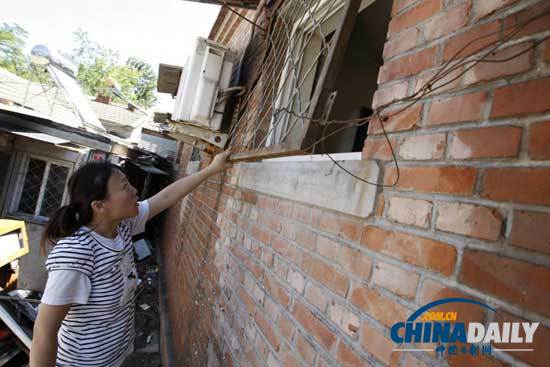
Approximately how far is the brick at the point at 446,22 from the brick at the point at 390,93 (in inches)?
6.0

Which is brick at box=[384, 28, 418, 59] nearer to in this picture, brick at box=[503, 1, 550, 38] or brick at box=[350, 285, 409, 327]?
brick at box=[503, 1, 550, 38]

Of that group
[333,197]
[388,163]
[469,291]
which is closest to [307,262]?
[333,197]

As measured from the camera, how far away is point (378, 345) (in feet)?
3.04

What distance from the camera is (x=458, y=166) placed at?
0.82 metres

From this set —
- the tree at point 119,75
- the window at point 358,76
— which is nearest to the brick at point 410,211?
the window at point 358,76

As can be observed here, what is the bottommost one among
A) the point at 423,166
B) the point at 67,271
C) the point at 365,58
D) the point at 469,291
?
the point at 67,271

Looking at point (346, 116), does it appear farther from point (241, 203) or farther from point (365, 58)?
point (241, 203)

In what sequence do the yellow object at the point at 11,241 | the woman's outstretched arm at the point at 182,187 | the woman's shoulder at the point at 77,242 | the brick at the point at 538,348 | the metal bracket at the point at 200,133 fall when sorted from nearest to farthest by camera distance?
the brick at the point at 538,348
the woman's shoulder at the point at 77,242
the woman's outstretched arm at the point at 182,187
the metal bracket at the point at 200,133
the yellow object at the point at 11,241

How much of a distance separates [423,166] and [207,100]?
288cm

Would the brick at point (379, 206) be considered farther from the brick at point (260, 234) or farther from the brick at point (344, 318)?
the brick at point (260, 234)

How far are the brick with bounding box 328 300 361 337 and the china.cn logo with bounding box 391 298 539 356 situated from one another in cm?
16

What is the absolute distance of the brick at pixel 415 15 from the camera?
1004 mm

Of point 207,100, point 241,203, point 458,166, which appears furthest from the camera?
point 207,100

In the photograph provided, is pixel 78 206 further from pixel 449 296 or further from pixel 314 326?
pixel 449 296
